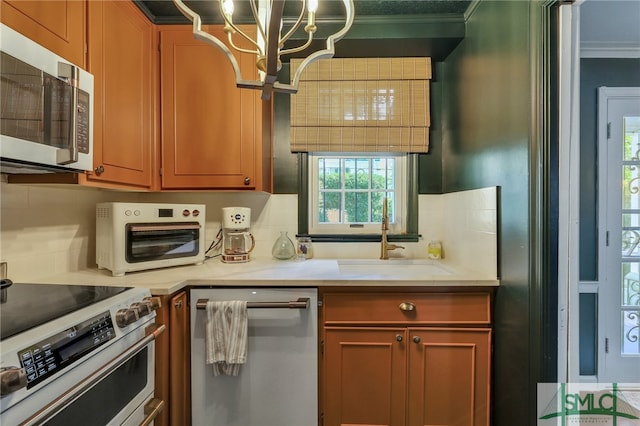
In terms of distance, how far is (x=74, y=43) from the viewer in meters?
1.21

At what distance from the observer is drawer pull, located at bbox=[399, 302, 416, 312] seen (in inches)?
56.1

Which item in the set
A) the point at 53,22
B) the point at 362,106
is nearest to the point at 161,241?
the point at 53,22

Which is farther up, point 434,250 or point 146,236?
point 146,236

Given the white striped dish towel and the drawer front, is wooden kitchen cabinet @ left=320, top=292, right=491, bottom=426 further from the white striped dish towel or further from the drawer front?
the white striped dish towel

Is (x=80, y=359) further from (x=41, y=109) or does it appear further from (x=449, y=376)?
(x=449, y=376)

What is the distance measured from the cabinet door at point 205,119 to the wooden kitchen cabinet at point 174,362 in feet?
2.34

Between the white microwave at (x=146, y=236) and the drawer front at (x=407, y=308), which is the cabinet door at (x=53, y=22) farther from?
the drawer front at (x=407, y=308)

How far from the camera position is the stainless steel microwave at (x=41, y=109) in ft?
2.89

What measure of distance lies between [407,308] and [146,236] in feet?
4.46

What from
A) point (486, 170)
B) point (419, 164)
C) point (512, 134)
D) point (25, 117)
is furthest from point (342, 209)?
point (25, 117)

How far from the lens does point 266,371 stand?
1.42 m

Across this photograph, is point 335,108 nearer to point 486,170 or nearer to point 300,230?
point 300,230

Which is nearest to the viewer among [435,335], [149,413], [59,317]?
[59,317]

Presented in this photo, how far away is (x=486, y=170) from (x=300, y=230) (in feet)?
3.88
